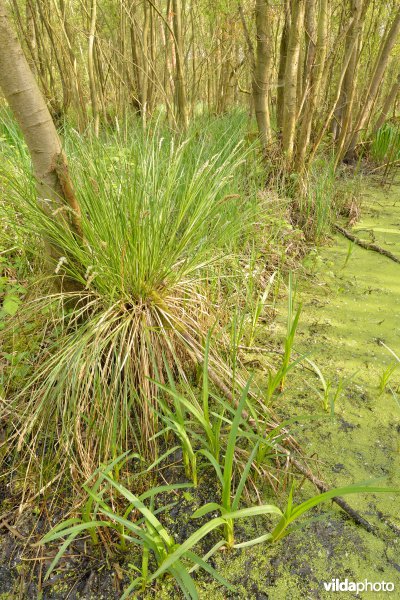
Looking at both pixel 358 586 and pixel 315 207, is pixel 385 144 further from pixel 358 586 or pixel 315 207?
pixel 358 586

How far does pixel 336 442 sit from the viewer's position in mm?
1026

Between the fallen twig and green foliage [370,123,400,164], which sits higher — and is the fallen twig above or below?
below

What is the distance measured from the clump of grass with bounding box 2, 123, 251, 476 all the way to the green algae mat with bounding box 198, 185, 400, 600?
0.35 metres

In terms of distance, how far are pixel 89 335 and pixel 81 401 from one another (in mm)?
169

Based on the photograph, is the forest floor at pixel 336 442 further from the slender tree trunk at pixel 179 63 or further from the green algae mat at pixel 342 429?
the slender tree trunk at pixel 179 63

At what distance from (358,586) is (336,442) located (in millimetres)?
338

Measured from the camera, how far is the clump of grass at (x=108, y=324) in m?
0.94

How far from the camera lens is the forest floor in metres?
0.76

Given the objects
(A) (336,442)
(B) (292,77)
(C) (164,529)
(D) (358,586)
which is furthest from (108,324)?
(B) (292,77)

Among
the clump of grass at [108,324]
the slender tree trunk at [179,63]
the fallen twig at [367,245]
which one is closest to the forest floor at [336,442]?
the fallen twig at [367,245]

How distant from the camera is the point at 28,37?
3.37 meters

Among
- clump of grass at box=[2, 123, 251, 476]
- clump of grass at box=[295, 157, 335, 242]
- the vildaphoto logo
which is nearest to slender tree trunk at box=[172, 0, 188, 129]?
clump of grass at box=[295, 157, 335, 242]

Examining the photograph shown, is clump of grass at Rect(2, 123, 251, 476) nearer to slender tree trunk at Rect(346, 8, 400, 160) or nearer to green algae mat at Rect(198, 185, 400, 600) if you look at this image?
green algae mat at Rect(198, 185, 400, 600)

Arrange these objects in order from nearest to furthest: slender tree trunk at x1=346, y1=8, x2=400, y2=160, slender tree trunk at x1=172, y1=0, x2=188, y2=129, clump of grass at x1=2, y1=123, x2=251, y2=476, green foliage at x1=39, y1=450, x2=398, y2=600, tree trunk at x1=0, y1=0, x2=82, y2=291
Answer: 1. green foliage at x1=39, y1=450, x2=398, y2=600
2. tree trunk at x1=0, y1=0, x2=82, y2=291
3. clump of grass at x1=2, y1=123, x2=251, y2=476
4. slender tree trunk at x1=172, y1=0, x2=188, y2=129
5. slender tree trunk at x1=346, y1=8, x2=400, y2=160
